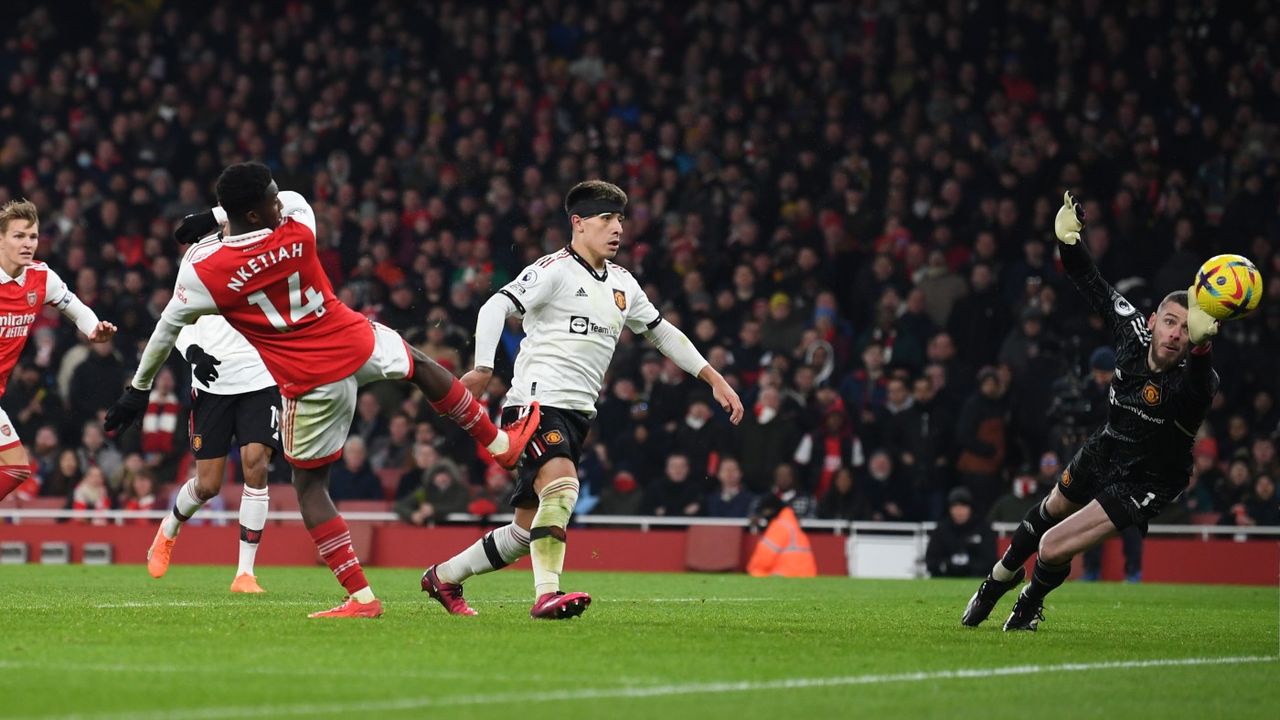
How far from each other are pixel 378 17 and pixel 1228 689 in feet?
77.3

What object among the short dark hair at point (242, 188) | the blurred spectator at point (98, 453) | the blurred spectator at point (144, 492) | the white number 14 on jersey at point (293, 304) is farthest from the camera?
the blurred spectator at point (98, 453)

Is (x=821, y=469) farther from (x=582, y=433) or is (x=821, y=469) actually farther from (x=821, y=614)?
(x=582, y=433)

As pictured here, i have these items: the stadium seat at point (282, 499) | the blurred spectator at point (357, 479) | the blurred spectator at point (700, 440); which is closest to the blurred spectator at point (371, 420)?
the blurred spectator at point (357, 479)

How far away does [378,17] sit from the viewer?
94.4 ft

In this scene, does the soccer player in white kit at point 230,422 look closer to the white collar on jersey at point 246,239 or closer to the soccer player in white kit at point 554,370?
the soccer player in white kit at point 554,370

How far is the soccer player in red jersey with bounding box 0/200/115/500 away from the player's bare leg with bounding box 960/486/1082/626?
5.76m

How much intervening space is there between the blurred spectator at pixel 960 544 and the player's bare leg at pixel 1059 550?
9203mm

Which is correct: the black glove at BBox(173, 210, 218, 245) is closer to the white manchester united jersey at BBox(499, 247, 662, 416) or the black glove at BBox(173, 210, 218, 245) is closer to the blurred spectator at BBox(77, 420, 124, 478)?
the white manchester united jersey at BBox(499, 247, 662, 416)

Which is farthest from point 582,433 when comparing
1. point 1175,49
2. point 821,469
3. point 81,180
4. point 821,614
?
→ point 81,180

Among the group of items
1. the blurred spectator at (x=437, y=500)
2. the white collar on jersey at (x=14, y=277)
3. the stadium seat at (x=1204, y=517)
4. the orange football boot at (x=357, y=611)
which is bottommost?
the blurred spectator at (x=437, y=500)

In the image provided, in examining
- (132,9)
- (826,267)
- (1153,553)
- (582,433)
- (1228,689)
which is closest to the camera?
(1228,689)

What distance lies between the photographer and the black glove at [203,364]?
13570 millimetres

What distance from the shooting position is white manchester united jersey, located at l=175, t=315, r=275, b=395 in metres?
13.6

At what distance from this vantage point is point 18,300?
39.4 feet
